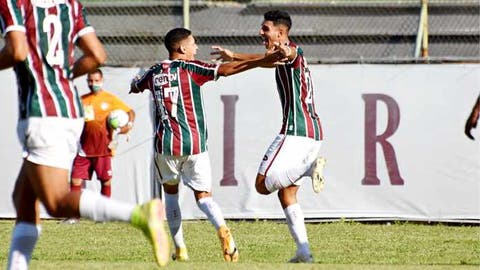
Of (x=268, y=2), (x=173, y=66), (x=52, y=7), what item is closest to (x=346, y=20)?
(x=268, y=2)

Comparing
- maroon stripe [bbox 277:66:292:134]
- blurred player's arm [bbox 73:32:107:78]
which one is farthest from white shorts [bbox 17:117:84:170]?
maroon stripe [bbox 277:66:292:134]

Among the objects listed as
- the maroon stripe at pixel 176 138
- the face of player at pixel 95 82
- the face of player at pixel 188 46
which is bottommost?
the maroon stripe at pixel 176 138

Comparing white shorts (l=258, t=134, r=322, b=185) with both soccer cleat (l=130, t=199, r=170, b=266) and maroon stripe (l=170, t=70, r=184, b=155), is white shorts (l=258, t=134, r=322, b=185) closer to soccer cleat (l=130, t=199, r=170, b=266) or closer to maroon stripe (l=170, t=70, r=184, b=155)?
maroon stripe (l=170, t=70, r=184, b=155)

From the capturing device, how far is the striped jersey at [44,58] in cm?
672

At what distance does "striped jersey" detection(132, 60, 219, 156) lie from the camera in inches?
406

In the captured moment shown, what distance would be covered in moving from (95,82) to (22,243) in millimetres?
8111

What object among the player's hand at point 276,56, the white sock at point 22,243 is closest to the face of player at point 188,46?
the player's hand at point 276,56

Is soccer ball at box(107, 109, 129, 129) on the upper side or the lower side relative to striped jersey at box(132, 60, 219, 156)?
upper

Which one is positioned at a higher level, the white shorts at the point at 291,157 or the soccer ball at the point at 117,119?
the soccer ball at the point at 117,119

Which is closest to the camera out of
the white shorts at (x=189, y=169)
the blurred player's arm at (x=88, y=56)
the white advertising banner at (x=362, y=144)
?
the blurred player's arm at (x=88, y=56)

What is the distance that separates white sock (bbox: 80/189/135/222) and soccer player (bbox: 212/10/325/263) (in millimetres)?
3222

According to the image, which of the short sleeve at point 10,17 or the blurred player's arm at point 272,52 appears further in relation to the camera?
the blurred player's arm at point 272,52

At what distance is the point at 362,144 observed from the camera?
14.7 meters

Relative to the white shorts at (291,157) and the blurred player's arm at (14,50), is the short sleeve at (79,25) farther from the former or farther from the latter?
the white shorts at (291,157)
